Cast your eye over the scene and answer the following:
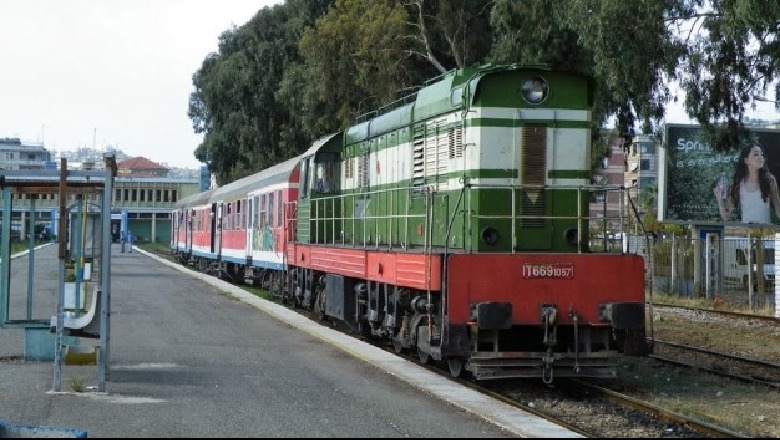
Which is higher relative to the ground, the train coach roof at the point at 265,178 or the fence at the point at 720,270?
the train coach roof at the point at 265,178

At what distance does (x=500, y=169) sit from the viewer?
14281mm

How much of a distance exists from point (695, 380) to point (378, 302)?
16.8 ft

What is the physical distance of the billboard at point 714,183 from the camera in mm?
36312

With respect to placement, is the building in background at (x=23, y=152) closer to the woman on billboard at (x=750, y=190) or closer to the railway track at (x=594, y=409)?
the woman on billboard at (x=750, y=190)

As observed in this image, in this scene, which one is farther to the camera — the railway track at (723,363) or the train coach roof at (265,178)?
the train coach roof at (265,178)

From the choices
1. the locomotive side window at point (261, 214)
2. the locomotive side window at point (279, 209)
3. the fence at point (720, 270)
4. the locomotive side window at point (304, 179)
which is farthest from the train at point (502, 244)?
the fence at point (720, 270)

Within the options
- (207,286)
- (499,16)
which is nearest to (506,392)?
(499,16)

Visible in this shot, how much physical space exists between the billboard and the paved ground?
65.9 feet

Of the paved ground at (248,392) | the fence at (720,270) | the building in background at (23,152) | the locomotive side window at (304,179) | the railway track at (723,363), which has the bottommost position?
the railway track at (723,363)

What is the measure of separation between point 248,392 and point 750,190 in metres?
28.5

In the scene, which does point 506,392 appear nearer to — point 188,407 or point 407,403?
point 407,403

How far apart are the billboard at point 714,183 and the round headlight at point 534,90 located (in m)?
23.0

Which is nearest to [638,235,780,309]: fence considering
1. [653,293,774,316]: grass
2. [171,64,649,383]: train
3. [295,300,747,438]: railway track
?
[653,293,774,316]: grass

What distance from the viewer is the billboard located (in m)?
36.3
